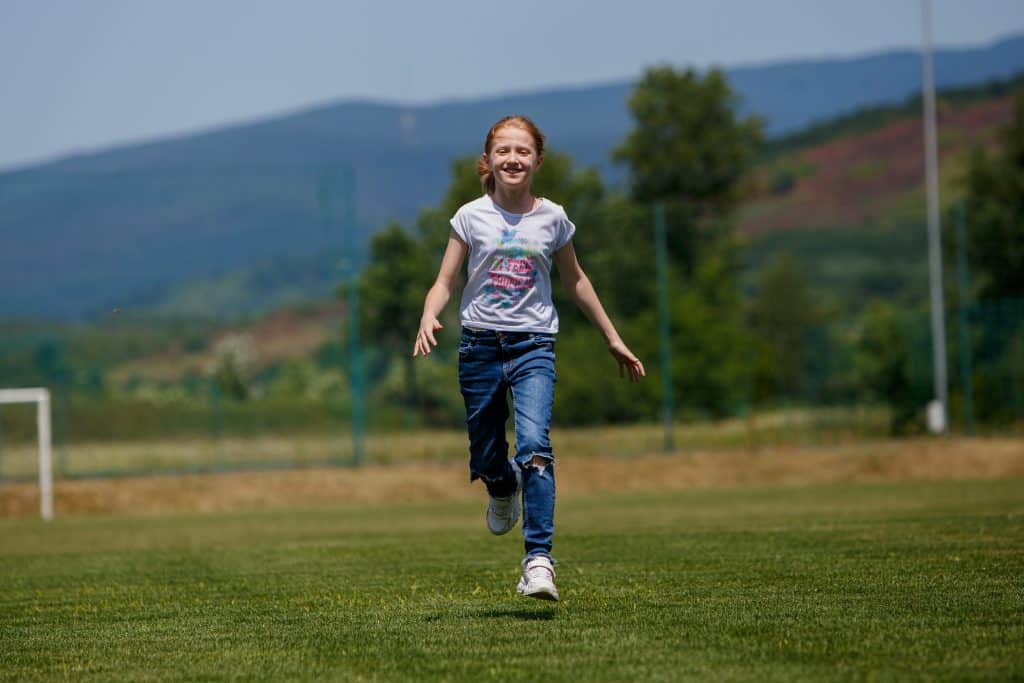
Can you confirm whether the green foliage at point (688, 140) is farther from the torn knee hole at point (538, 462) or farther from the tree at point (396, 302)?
the torn knee hole at point (538, 462)

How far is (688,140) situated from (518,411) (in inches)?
1552

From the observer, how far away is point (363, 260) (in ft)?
70.5

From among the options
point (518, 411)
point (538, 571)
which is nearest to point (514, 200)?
point (518, 411)

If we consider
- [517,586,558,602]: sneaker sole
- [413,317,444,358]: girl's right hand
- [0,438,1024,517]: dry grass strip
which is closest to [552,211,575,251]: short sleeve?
[413,317,444,358]: girl's right hand

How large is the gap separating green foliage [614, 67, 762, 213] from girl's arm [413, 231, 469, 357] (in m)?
38.3

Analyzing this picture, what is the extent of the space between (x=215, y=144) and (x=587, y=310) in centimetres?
6037

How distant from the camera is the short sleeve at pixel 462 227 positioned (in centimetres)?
605

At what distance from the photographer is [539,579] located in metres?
5.66

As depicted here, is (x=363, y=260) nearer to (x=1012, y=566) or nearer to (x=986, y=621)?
(x=1012, y=566)

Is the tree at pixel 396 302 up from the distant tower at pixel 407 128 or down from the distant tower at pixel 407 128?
down

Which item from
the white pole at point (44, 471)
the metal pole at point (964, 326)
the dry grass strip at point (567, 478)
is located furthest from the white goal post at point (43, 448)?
the metal pole at point (964, 326)

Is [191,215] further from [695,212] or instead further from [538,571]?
[538,571]

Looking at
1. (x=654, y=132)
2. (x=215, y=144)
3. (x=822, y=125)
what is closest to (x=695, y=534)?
(x=654, y=132)

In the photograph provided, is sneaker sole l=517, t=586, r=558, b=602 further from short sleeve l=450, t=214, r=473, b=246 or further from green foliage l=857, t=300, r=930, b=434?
green foliage l=857, t=300, r=930, b=434
